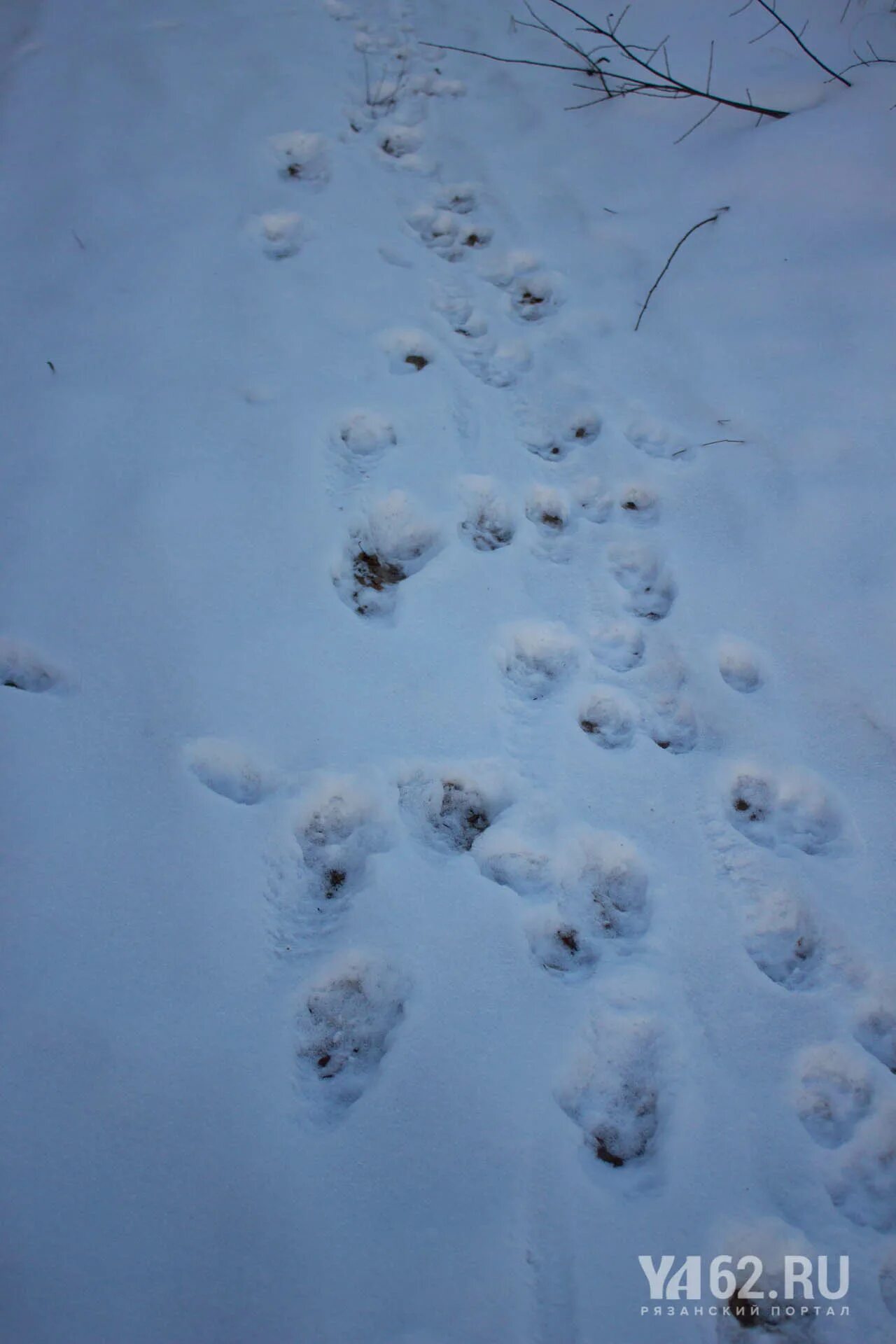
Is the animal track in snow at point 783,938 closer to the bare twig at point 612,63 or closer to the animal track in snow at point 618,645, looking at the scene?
the animal track in snow at point 618,645

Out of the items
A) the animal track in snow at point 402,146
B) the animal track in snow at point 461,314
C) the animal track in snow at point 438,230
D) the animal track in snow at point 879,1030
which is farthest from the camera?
the animal track in snow at point 402,146

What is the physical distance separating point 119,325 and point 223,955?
1181 millimetres

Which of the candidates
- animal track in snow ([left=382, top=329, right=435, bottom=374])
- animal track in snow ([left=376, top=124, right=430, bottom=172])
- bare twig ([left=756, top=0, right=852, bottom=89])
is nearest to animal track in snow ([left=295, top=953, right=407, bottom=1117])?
animal track in snow ([left=382, top=329, right=435, bottom=374])

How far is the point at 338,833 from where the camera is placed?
38.0 inches

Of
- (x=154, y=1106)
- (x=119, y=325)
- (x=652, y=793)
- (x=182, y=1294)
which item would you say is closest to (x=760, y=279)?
(x=652, y=793)

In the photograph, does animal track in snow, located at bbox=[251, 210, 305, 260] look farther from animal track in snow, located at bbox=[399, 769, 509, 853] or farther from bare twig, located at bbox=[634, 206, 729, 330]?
animal track in snow, located at bbox=[399, 769, 509, 853]

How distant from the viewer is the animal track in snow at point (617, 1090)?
0.81m

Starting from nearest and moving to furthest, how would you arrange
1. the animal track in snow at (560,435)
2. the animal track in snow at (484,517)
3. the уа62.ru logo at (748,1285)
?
the уа62.ru logo at (748,1285) < the animal track in snow at (484,517) < the animal track in snow at (560,435)

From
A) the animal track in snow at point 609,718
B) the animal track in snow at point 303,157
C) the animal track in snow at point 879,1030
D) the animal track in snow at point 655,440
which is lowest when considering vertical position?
the animal track in snow at point 879,1030

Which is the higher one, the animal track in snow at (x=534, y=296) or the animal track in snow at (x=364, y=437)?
the animal track in snow at (x=534, y=296)

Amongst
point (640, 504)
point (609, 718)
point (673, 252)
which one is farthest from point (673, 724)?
point (673, 252)

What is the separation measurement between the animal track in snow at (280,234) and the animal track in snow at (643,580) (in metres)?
0.99

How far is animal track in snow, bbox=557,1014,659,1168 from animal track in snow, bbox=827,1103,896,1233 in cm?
21

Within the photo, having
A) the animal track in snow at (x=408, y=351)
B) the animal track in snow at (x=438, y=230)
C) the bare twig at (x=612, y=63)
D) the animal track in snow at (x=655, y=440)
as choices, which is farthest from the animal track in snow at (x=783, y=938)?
the bare twig at (x=612, y=63)
